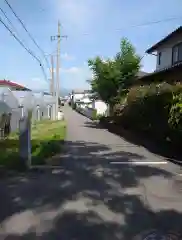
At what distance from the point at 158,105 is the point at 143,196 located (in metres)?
6.87

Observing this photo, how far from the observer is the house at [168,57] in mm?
17859

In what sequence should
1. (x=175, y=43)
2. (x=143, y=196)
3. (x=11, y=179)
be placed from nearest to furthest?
(x=143, y=196) → (x=11, y=179) → (x=175, y=43)

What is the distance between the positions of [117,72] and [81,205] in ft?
73.8

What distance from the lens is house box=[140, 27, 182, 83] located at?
703 inches

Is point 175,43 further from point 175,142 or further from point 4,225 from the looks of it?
point 4,225

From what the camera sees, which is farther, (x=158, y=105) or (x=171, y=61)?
(x=171, y=61)

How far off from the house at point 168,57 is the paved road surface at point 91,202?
32.3 feet

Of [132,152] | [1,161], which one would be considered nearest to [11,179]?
[1,161]

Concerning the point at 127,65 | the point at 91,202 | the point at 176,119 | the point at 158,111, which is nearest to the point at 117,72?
the point at 127,65

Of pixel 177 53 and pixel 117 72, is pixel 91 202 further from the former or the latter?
pixel 117 72

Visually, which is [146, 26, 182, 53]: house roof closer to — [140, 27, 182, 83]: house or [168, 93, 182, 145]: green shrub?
[140, 27, 182, 83]: house

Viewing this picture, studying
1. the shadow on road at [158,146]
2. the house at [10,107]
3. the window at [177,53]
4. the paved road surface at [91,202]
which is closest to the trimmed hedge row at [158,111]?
the shadow on road at [158,146]

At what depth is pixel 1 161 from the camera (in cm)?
898

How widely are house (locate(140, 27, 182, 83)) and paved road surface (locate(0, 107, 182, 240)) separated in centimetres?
984
